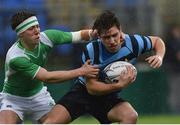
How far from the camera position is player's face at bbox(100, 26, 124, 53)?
34.5 ft

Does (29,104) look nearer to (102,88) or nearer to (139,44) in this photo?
(102,88)

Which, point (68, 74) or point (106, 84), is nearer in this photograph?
point (68, 74)

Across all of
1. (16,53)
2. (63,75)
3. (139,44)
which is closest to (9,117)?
(16,53)

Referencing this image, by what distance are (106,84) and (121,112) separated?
0.39 metres

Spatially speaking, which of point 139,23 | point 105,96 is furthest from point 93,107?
point 139,23

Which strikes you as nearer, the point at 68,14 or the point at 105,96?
the point at 105,96

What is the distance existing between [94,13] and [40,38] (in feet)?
26.6

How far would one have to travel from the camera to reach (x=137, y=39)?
35.9ft

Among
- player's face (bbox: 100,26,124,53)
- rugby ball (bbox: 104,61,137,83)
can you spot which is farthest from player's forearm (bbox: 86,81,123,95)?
player's face (bbox: 100,26,124,53)

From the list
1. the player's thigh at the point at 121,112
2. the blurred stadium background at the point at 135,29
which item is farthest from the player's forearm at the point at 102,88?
the blurred stadium background at the point at 135,29

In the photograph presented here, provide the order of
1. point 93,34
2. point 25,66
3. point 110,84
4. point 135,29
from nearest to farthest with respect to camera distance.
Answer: point 110,84 → point 25,66 → point 93,34 → point 135,29

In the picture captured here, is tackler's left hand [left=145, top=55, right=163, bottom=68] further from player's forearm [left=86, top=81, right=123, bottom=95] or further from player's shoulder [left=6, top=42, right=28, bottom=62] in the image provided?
player's shoulder [left=6, top=42, right=28, bottom=62]

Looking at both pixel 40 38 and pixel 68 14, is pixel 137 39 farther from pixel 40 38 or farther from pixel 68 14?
pixel 68 14

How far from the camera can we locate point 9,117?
11031 millimetres
